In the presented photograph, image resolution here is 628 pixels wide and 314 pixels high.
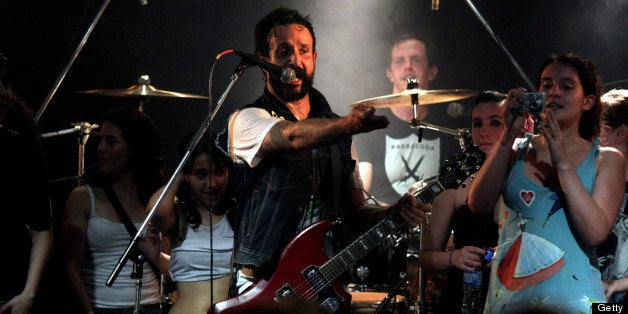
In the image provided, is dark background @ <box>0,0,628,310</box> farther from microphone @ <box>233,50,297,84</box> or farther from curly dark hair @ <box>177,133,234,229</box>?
microphone @ <box>233,50,297,84</box>

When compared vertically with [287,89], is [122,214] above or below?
below

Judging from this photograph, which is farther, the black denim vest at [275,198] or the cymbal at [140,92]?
the cymbal at [140,92]

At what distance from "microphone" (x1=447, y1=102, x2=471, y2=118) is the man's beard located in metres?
5.29

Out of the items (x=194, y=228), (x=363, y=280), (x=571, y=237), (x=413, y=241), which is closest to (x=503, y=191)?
(x=571, y=237)

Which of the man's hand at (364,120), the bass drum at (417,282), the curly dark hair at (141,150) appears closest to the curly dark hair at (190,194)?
the curly dark hair at (141,150)

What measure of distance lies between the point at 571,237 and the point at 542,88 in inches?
27.1

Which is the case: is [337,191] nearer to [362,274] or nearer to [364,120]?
[364,120]

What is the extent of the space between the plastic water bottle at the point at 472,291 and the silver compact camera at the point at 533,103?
1.02 m

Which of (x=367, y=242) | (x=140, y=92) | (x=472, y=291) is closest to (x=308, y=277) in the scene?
(x=367, y=242)

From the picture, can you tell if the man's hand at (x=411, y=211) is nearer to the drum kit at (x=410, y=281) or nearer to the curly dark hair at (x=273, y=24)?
the drum kit at (x=410, y=281)

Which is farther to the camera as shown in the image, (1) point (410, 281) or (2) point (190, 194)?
(1) point (410, 281)

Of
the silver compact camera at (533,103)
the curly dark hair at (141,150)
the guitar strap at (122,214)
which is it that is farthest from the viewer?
the curly dark hair at (141,150)

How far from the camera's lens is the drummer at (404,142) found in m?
8.81

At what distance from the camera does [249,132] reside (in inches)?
140
